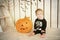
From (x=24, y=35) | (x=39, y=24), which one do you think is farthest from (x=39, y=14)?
(x=24, y=35)

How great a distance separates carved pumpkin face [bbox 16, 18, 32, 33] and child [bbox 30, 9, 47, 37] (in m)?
0.06

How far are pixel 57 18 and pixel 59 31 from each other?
12cm

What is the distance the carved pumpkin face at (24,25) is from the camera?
1338mm

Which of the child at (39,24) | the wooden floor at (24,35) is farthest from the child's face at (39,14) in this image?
the wooden floor at (24,35)

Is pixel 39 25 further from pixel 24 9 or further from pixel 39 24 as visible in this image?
pixel 24 9

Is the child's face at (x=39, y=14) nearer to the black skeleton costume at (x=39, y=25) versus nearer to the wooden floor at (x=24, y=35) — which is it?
the black skeleton costume at (x=39, y=25)

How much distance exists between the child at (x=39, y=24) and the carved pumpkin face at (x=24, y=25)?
0.06m

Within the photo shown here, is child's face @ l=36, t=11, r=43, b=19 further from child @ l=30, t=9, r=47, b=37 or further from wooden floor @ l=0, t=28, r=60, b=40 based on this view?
wooden floor @ l=0, t=28, r=60, b=40

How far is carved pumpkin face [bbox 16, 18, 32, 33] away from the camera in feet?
4.39

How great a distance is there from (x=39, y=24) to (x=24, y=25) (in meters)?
0.14

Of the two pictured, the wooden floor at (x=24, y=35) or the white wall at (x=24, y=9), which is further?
the white wall at (x=24, y=9)

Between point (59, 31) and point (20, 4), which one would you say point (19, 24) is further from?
point (59, 31)

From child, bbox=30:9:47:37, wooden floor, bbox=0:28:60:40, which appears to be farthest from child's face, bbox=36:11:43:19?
wooden floor, bbox=0:28:60:40

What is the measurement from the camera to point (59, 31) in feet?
4.52
